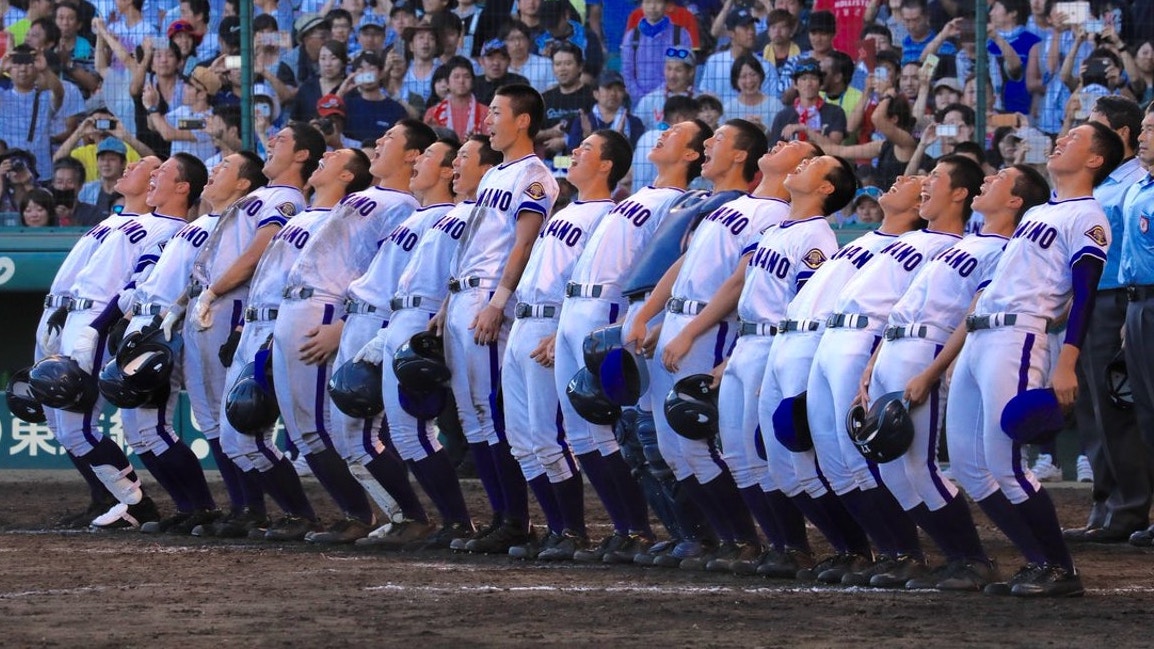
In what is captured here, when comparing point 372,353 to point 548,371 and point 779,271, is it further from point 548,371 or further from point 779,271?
point 779,271

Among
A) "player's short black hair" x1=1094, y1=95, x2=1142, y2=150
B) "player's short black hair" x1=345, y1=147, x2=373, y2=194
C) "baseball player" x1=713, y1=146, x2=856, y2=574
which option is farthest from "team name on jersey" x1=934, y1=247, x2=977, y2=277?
"player's short black hair" x1=345, y1=147, x2=373, y2=194

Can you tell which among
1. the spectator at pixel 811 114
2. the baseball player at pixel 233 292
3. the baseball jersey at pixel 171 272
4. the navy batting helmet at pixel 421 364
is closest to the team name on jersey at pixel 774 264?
the navy batting helmet at pixel 421 364

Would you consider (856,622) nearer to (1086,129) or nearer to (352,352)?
(1086,129)

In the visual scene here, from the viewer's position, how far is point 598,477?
24.7ft

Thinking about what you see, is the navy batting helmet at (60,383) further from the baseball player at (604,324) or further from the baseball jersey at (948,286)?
the baseball jersey at (948,286)

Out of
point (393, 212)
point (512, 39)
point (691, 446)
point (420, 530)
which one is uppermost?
point (512, 39)

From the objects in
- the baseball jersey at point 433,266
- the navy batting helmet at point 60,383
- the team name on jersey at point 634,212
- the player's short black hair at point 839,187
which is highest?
the player's short black hair at point 839,187

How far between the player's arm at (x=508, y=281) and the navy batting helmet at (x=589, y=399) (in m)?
0.60

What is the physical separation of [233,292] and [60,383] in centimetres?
93

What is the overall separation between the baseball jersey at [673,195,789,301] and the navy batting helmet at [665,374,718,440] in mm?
372

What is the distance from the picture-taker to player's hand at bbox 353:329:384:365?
26.2 feet

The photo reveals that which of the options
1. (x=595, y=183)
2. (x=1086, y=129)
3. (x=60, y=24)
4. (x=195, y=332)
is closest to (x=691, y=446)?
(x=595, y=183)

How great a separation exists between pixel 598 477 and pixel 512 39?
18.6 feet

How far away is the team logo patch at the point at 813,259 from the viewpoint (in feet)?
22.7
